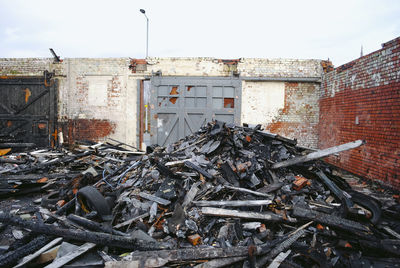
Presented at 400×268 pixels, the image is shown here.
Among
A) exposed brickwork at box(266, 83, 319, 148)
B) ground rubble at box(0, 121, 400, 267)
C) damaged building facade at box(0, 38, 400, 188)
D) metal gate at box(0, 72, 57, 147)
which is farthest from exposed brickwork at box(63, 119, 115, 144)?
exposed brickwork at box(266, 83, 319, 148)

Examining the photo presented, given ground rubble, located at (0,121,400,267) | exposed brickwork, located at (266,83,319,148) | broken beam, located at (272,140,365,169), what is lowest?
ground rubble, located at (0,121,400,267)

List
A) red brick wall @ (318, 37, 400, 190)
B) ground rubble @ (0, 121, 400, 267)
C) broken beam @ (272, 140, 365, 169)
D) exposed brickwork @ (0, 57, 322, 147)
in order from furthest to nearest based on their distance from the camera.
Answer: exposed brickwork @ (0, 57, 322, 147)
red brick wall @ (318, 37, 400, 190)
broken beam @ (272, 140, 365, 169)
ground rubble @ (0, 121, 400, 267)

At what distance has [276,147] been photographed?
5418 millimetres

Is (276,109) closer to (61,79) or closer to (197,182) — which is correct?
(197,182)

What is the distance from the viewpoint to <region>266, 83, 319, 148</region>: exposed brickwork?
9625 millimetres

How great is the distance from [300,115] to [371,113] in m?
3.70

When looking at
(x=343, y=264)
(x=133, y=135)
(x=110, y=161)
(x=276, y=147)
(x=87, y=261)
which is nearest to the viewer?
(x=87, y=261)

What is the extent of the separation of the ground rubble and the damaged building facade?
4.22 m

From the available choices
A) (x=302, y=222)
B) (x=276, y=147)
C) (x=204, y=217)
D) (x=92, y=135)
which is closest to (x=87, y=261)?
(x=204, y=217)

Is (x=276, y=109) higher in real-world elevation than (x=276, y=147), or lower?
higher

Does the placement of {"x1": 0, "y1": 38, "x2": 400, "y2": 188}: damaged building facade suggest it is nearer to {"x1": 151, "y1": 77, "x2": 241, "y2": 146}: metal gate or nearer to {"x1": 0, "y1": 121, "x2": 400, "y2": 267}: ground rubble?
{"x1": 151, "y1": 77, "x2": 241, "y2": 146}: metal gate

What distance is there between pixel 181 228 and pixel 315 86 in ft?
29.5

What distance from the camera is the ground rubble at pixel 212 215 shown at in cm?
286

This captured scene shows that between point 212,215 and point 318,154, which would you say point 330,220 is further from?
point 212,215
